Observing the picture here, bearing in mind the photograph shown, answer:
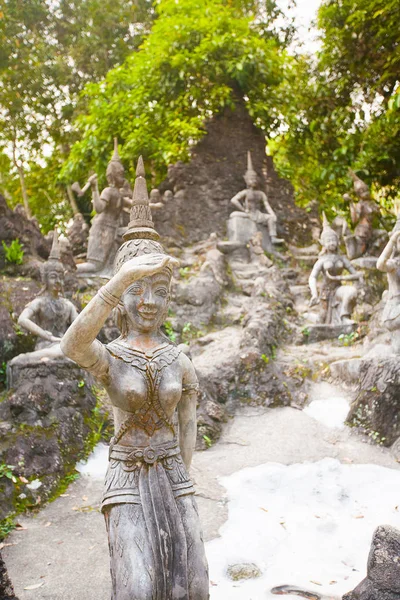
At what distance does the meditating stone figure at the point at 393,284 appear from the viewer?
23.9 ft

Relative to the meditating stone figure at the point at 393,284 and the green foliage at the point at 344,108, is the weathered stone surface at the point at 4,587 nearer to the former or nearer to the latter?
the meditating stone figure at the point at 393,284

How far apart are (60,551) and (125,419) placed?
7.36 ft

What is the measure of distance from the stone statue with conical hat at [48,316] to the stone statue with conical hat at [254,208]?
7.76 meters

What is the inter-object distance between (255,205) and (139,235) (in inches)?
469

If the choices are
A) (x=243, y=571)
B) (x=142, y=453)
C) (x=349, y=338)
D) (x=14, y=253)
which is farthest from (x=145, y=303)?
(x=349, y=338)

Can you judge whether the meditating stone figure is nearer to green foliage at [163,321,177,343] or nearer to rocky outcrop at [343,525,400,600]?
green foliage at [163,321,177,343]

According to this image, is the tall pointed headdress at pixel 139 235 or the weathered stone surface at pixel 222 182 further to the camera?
the weathered stone surface at pixel 222 182

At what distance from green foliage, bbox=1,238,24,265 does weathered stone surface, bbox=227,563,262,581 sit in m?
6.69

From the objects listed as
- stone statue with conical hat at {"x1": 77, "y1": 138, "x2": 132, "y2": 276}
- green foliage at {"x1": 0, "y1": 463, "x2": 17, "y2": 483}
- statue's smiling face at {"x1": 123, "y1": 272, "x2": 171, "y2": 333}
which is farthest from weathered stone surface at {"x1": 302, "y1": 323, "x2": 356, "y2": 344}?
statue's smiling face at {"x1": 123, "y1": 272, "x2": 171, "y2": 333}

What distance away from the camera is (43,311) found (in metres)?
6.89

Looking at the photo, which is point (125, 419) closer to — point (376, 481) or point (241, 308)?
point (376, 481)

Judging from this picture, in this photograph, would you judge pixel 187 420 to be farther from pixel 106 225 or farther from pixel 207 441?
pixel 106 225

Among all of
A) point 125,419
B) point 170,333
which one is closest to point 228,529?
point 125,419

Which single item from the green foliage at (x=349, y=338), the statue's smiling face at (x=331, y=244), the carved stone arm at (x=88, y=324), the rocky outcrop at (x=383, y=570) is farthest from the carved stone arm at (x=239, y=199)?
the carved stone arm at (x=88, y=324)
